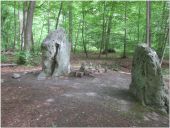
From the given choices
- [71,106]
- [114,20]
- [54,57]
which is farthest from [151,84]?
[114,20]

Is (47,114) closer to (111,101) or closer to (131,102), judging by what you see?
(111,101)

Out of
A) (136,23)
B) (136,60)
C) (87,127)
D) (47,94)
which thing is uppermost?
(136,23)

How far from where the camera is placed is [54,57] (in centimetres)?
878

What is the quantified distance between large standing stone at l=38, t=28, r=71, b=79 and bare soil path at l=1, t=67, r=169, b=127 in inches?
38.3

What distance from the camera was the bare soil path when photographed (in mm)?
5145

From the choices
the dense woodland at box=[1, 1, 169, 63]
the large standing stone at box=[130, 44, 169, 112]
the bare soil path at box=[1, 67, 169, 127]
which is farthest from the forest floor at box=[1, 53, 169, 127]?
the dense woodland at box=[1, 1, 169, 63]

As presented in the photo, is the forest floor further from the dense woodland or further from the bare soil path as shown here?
the dense woodland

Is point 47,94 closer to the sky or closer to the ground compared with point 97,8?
closer to the ground

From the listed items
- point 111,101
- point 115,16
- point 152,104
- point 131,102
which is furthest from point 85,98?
point 115,16

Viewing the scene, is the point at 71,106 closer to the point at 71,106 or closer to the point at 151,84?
the point at 71,106

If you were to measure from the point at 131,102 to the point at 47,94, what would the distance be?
2.25 metres

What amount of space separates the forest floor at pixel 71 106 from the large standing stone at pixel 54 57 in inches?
35.4

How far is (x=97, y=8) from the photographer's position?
17109 millimetres

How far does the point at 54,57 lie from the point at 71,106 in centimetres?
343
